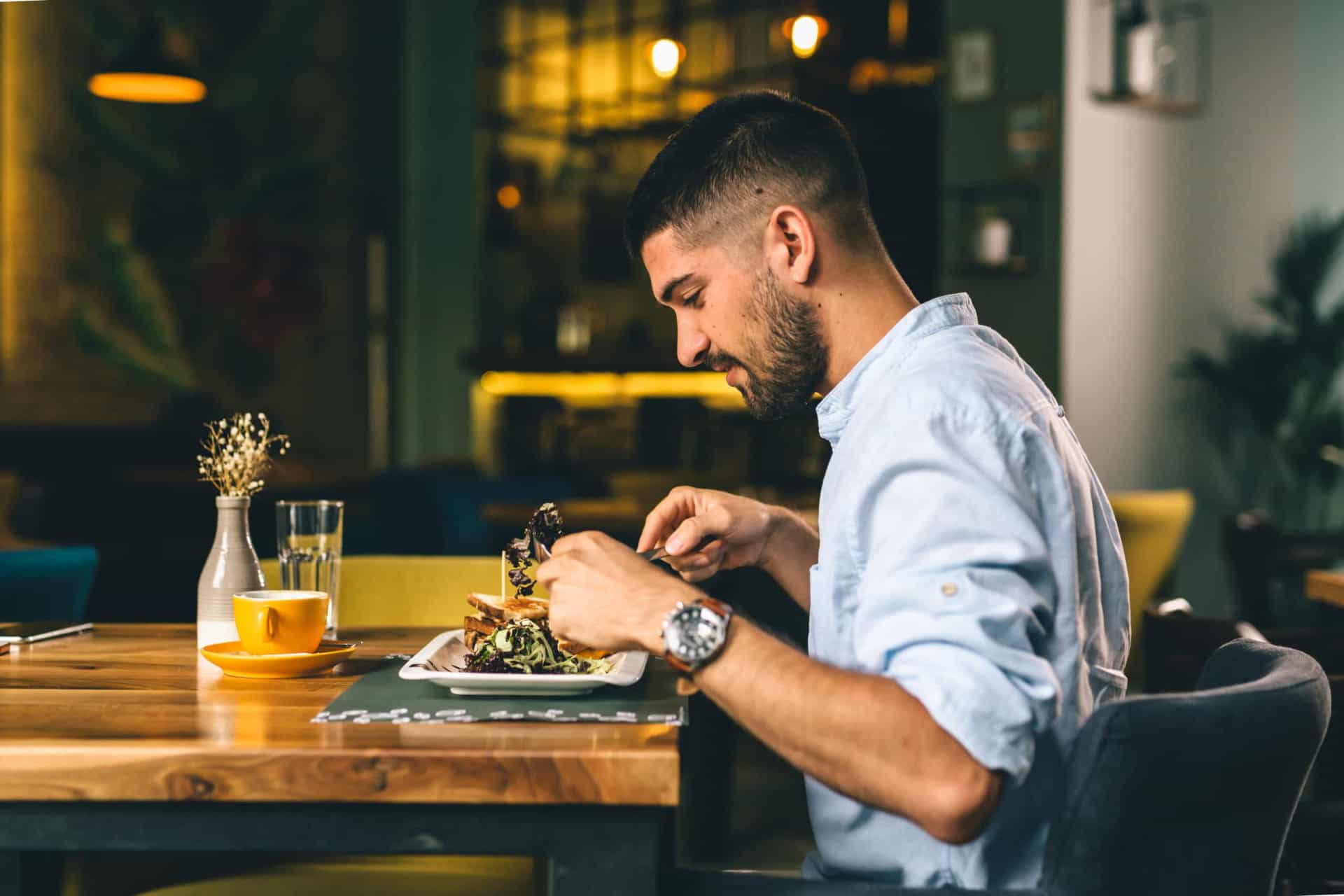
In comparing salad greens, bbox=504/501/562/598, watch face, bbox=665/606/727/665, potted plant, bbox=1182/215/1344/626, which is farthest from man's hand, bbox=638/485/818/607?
potted plant, bbox=1182/215/1344/626

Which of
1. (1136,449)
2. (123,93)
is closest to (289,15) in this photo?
(123,93)

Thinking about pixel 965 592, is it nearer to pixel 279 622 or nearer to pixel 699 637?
pixel 699 637

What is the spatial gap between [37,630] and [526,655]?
79cm

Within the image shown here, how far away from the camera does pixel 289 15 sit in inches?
369

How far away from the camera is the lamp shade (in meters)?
6.38

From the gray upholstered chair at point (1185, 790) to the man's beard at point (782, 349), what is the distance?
502 mm

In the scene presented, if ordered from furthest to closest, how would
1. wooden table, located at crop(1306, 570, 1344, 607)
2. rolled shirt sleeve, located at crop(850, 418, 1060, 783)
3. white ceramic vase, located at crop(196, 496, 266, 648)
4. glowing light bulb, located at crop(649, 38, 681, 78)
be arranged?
glowing light bulb, located at crop(649, 38, 681, 78)
wooden table, located at crop(1306, 570, 1344, 607)
white ceramic vase, located at crop(196, 496, 266, 648)
rolled shirt sleeve, located at crop(850, 418, 1060, 783)

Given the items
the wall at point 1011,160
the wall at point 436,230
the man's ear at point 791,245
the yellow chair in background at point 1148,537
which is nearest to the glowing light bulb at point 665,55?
the wall at point 1011,160

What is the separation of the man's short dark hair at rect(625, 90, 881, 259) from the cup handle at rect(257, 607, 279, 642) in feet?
1.97

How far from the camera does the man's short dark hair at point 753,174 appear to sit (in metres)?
1.37

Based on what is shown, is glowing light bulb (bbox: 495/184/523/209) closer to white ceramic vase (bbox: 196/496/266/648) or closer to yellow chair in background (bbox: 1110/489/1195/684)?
yellow chair in background (bbox: 1110/489/1195/684)

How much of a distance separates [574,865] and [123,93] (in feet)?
21.8

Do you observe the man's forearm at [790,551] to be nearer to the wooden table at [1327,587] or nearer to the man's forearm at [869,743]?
the man's forearm at [869,743]

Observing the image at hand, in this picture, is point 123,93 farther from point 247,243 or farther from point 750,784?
point 750,784
